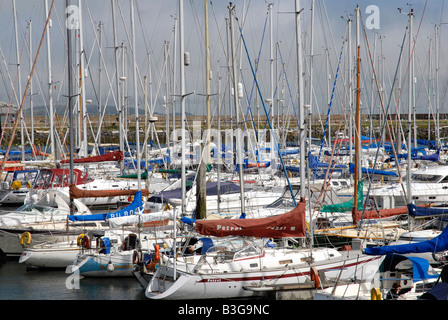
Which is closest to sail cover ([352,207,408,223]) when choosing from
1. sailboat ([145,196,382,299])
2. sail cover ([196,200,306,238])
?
sailboat ([145,196,382,299])

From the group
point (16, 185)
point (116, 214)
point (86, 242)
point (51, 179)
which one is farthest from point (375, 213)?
point (16, 185)

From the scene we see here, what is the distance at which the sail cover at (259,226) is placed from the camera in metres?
16.3

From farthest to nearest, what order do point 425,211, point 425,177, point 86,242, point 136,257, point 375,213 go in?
point 425,177 → point 375,213 → point 425,211 → point 86,242 → point 136,257

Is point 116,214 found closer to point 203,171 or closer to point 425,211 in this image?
point 203,171

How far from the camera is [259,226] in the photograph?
16312 mm

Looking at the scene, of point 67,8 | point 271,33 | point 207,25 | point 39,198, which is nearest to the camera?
point 207,25

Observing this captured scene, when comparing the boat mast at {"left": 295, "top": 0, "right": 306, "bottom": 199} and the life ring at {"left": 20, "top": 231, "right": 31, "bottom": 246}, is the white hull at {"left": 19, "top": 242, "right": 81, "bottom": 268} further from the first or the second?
the boat mast at {"left": 295, "top": 0, "right": 306, "bottom": 199}

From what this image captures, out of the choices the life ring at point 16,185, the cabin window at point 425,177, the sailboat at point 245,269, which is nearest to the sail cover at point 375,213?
the sailboat at point 245,269
